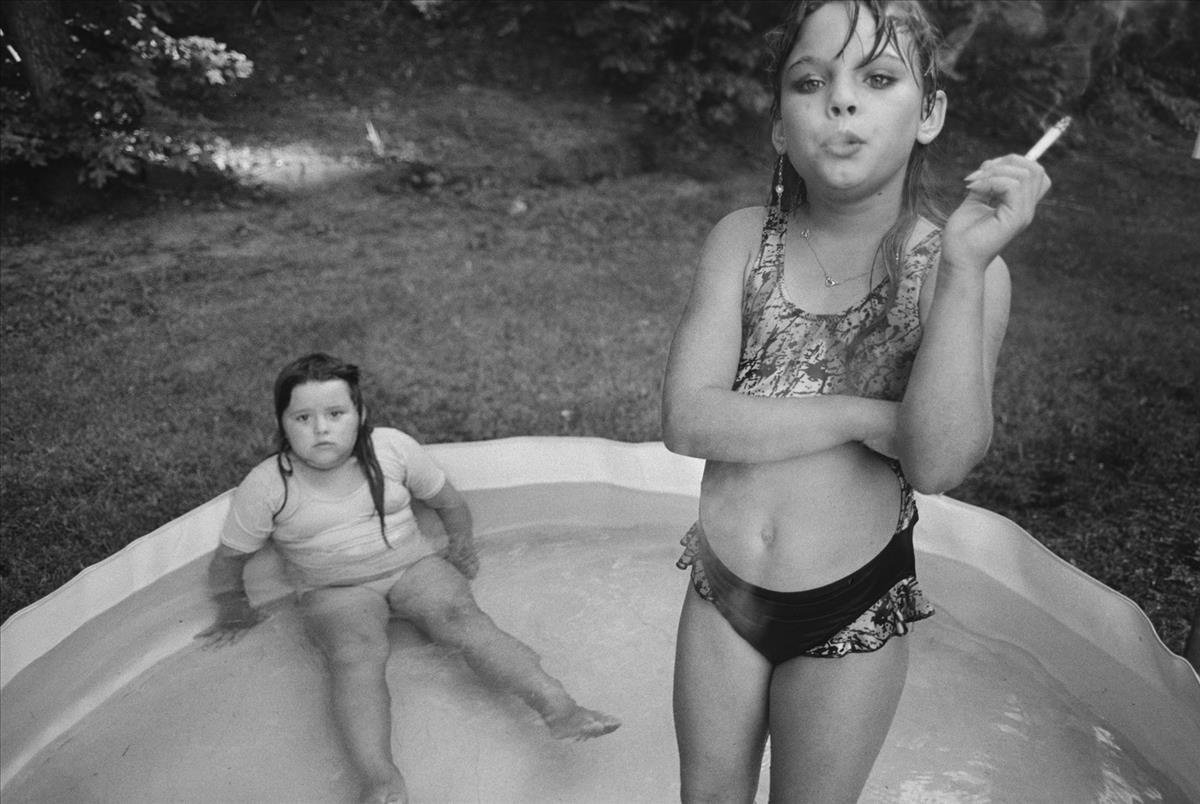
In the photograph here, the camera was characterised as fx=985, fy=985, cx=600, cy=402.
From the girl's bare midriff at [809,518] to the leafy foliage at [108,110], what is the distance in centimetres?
527

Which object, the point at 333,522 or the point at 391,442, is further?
the point at 391,442

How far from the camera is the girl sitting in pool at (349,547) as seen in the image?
8.85 feet

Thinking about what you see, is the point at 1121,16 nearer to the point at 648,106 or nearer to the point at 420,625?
the point at 648,106

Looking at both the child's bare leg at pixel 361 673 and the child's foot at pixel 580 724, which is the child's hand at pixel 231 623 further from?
the child's foot at pixel 580 724

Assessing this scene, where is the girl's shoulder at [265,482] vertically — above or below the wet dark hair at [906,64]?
below

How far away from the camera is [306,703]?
2725mm

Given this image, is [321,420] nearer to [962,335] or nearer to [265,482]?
[265,482]

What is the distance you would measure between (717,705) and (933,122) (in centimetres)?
96

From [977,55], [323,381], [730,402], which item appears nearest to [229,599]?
[323,381]

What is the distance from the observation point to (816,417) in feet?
4.75

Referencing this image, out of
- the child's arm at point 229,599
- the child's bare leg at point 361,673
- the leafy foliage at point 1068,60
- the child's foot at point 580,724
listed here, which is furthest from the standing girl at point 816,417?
the leafy foliage at point 1068,60

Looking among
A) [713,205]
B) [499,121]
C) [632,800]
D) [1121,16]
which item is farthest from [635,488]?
[1121,16]

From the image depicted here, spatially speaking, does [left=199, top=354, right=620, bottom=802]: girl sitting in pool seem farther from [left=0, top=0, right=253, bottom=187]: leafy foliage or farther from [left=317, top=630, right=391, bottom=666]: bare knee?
[left=0, top=0, right=253, bottom=187]: leafy foliage

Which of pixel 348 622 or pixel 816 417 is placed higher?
pixel 816 417
